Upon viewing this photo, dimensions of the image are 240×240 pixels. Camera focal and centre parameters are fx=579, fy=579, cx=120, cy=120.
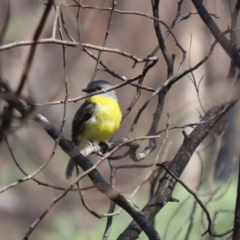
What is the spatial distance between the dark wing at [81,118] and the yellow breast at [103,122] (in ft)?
0.16

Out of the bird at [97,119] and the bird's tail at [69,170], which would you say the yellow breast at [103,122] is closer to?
the bird at [97,119]

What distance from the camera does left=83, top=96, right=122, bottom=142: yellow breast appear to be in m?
4.52

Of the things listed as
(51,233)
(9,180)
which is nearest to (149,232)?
(51,233)

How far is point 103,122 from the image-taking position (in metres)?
4.57

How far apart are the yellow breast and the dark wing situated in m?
0.05

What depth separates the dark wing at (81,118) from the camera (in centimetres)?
473

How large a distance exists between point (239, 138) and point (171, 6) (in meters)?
2.77

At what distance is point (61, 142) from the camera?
2539 millimetres

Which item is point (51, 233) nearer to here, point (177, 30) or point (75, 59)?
point (177, 30)

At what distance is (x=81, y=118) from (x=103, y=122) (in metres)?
0.27

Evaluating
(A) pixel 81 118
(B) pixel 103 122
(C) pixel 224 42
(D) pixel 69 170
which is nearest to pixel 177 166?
(C) pixel 224 42

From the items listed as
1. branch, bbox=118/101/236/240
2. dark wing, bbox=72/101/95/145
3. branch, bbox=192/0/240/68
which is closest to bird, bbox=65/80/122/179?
dark wing, bbox=72/101/95/145

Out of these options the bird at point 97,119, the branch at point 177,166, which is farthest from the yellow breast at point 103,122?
the branch at point 177,166

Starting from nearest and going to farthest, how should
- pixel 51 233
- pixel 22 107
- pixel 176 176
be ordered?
1. pixel 22 107
2. pixel 176 176
3. pixel 51 233
